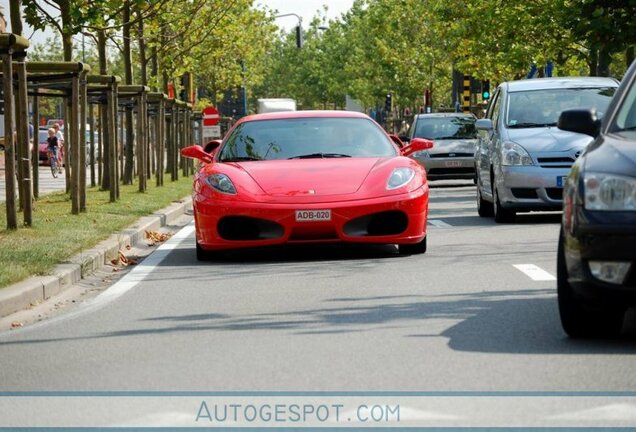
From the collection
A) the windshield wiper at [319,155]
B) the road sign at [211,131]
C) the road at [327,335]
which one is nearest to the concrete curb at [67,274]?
the road at [327,335]

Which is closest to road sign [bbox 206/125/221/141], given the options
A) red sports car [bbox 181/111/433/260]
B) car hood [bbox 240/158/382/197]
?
red sports car [bbox 181/111/433/260]

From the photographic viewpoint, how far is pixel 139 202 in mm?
24781

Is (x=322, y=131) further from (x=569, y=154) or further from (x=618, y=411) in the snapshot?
(x=618, y=411)

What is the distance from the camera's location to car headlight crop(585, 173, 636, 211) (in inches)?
319

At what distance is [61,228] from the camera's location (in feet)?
57.8

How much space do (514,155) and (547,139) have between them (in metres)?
0.42

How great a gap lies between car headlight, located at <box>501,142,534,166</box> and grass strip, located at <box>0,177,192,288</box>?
4.32 metres

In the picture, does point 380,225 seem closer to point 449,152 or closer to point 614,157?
point 614,157

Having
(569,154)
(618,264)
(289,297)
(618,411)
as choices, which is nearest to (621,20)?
(569,154)

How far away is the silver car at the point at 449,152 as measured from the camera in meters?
34.3

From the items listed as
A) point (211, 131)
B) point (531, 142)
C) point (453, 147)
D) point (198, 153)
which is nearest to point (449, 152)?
point (453, 147)

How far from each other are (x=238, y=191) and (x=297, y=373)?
6883mm

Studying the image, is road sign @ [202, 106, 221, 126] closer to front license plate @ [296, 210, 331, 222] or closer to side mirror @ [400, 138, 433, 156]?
side mirror @ [400, 138, 433, 156]

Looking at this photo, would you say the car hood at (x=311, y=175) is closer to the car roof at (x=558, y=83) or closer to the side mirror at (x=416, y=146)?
the side mirror at (x=416, y=146)
